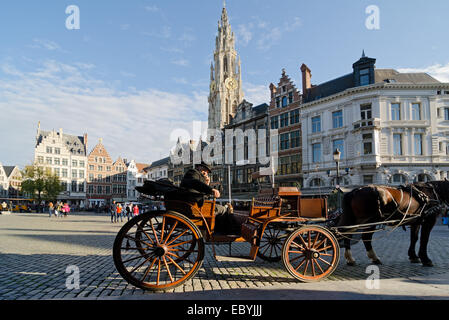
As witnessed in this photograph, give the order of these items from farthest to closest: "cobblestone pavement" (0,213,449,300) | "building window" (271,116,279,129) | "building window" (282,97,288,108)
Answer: "building window" (271,116,279,129) → "building window" (282,97,288,108) → "cobblestone pavement" (0,213,449,300)

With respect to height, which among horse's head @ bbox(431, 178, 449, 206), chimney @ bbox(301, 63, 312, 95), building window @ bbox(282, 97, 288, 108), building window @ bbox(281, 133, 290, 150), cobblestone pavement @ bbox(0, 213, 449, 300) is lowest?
cobblestone pavement @ bbox(0, 213, 449, 300)

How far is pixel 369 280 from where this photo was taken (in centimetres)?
445

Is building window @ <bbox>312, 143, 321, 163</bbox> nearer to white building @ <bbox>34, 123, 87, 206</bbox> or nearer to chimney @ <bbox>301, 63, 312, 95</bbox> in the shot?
chimney @ <bbox>301, 63, 312, 95</bbox>

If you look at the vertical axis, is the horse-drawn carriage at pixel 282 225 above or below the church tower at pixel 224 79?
below

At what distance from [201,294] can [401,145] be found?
1061 inches

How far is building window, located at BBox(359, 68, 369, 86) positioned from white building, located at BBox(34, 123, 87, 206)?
62.2m

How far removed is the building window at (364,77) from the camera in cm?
2702

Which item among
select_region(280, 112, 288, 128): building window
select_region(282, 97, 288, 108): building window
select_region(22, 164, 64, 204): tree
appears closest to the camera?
select_region(280, 112, 288, 128): building window

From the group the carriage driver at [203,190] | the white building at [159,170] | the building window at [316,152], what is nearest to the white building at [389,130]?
the building window at [316,152]

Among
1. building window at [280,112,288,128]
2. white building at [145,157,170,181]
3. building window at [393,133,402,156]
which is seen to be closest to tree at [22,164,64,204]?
white building at [145,157,170,181]

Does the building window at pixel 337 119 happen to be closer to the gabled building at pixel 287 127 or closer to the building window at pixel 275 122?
the gabled building at pixel 287 127

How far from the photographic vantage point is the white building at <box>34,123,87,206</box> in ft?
211
